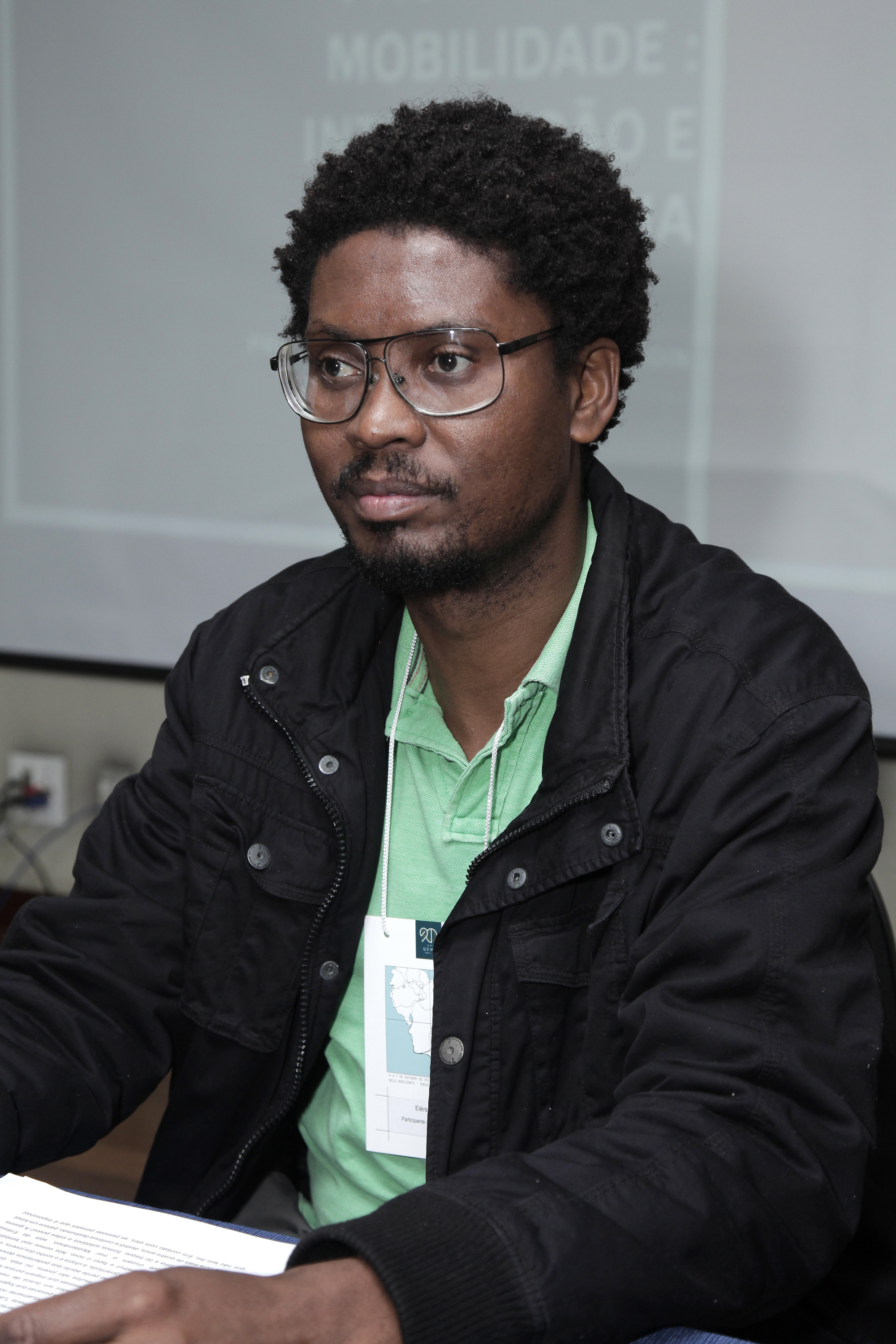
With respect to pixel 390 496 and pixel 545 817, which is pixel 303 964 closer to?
pixel 545 817

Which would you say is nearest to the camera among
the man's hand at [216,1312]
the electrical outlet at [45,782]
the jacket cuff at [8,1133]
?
the man's hand at [216,1312]

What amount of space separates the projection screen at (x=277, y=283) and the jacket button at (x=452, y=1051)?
3.92 feet

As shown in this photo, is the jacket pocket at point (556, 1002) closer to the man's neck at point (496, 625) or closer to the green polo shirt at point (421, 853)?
the green polo shirt at point (421, 853)

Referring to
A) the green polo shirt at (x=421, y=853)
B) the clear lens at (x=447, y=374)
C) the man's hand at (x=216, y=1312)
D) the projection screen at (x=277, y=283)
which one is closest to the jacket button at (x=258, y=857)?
the green polo shirt at (x=421, y=853)

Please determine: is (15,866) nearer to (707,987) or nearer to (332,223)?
(332,223)

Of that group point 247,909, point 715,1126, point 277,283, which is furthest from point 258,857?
point 277,283

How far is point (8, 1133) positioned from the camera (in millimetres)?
1096

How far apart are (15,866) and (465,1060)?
184cm

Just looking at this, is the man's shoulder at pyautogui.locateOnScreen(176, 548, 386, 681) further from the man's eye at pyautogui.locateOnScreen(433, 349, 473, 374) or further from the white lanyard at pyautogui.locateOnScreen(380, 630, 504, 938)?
the man's eye at pyautogui.locateOnScreen(433, 349, 473, 374)

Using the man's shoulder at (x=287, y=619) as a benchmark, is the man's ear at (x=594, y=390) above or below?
above

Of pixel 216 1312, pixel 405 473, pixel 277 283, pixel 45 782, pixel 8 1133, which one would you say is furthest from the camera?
pixel 45 782

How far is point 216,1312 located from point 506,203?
2.99ft

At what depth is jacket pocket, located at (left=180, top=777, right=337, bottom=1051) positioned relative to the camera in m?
1.29

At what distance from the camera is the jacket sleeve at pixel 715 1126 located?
2.66 feet
